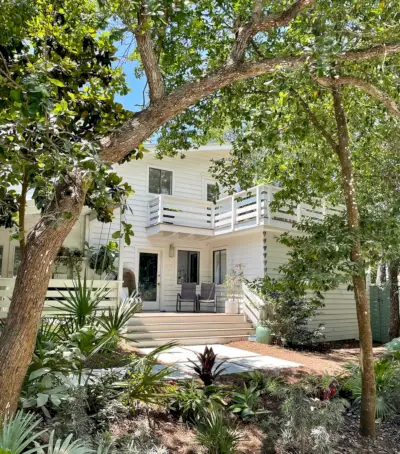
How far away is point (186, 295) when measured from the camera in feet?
45.5

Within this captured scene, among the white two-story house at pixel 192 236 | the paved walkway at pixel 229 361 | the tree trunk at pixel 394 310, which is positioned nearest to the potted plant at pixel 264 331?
the white two-story house at pixel 192 236

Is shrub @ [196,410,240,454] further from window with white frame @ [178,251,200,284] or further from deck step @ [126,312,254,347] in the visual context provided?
window with white frame @ [178,251,200,284]

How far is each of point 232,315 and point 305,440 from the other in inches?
308

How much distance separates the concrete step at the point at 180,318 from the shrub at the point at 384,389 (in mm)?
5723

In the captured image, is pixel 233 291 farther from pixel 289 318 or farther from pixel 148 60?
pixel 148 60

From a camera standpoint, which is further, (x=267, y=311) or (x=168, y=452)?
(x=267, y=311)

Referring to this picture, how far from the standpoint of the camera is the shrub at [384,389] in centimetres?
561

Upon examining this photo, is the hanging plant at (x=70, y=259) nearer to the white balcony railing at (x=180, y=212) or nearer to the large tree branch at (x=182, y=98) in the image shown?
the white balcony railing at (x=180, y=212)

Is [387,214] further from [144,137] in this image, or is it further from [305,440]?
[144,137]

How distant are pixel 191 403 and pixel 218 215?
10134 mm

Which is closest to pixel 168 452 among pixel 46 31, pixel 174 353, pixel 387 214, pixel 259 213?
pixel 387 214

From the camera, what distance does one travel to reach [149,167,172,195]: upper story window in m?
14.6

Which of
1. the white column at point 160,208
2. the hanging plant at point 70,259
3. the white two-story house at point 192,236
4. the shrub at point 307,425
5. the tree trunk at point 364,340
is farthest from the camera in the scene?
the white column at point 160,208

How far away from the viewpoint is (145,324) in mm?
10578
